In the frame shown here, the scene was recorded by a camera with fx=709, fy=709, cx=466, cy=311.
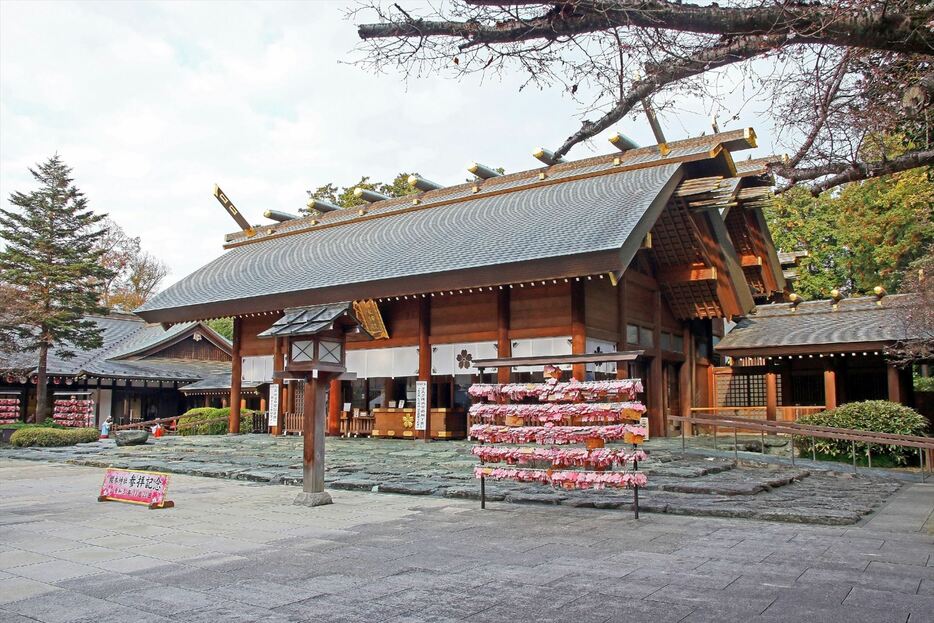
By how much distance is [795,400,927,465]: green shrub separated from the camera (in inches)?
578

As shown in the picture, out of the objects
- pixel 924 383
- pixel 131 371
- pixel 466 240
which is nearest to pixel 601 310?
pixel 466 240

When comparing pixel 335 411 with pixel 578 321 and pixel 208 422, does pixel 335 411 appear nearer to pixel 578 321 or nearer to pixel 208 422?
pixel 208 422

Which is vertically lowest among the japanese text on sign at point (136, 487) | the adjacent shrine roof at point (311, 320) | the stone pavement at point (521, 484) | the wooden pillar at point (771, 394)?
the stone pavement at point (521, 484)

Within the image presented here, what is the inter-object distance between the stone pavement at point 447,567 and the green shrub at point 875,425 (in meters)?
5.64

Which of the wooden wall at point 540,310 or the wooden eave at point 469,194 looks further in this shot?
the wooden eave at point 469,194

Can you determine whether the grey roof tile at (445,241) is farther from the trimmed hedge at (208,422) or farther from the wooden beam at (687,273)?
the trimmed hedge at (208,422)

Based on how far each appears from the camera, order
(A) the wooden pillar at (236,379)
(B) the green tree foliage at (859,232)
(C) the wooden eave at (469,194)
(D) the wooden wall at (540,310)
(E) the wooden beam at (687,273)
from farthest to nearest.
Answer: (B) the green tree foliage at (859,232)
(A) the wooden pillar at (236,379)
(E) the wooden beam at (687,273)
(C) the wooden eave at (469,194)
(D) the wooden wall at (540,310)

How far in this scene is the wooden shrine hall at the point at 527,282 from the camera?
17.7 m

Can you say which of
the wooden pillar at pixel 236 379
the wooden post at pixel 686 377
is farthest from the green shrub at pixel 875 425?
the wooden pillar at pixel 236 379

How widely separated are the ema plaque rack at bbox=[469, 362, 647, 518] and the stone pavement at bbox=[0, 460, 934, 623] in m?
0.51

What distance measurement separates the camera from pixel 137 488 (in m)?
10.3

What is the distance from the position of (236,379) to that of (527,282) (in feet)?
41.1

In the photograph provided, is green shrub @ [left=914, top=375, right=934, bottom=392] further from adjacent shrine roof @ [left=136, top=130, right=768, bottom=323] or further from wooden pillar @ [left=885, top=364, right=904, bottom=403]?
adjacent shrine roof @ [left=136, top=130, right=768, bottom=323]

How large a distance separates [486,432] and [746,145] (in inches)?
538
